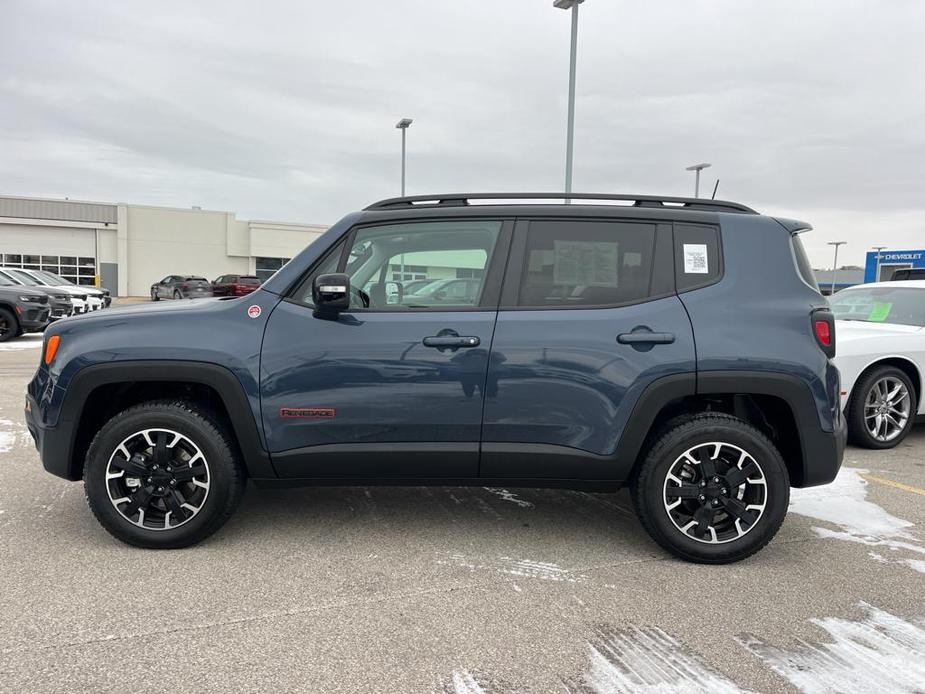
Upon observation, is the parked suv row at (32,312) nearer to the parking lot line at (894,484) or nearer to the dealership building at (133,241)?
the parking lot line at (894,484)

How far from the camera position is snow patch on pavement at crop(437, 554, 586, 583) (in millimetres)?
3234

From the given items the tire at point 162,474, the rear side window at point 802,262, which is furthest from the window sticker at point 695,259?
the tire at point 162,474

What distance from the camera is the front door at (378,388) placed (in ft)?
10.9

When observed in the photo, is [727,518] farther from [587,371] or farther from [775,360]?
[587,371]

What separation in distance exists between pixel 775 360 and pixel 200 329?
2.90m

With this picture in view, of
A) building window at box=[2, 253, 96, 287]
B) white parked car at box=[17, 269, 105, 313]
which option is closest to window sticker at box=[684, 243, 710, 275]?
white parked car at box=[17, 269, 105, 313]

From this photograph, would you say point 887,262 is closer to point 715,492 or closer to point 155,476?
point 715,492

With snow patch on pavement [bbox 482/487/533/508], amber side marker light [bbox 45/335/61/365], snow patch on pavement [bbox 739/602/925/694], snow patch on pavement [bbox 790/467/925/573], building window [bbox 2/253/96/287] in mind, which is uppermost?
building window [bbox 2/253/96/287]

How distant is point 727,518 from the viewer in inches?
136

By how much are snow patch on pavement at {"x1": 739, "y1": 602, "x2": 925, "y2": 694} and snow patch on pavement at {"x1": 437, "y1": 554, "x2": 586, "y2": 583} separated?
85cm

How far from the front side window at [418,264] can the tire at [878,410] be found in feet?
13.6

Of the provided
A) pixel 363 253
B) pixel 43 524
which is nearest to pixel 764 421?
pixel 363 253

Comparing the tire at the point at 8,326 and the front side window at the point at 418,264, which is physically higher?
the front side window at the point at 418,264

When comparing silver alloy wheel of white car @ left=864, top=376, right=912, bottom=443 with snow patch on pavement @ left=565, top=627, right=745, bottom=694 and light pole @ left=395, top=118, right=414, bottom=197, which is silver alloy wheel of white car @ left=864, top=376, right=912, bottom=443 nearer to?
snow patch on pavement @ left=565, top=627, right=745, bottom=694
